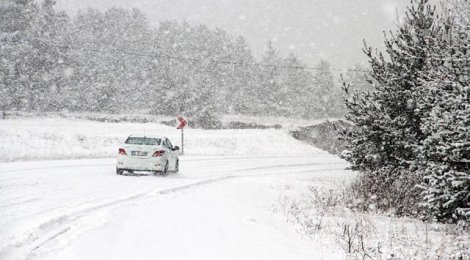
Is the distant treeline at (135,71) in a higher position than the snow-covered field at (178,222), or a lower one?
higher

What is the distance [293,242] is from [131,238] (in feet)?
8.23

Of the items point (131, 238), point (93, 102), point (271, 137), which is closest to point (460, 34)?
point (131, 238)

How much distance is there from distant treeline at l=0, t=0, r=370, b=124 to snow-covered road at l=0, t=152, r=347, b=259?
33932mm

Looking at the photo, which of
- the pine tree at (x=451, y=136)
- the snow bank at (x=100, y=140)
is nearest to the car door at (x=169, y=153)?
the snow bank at (x=100, y=140)

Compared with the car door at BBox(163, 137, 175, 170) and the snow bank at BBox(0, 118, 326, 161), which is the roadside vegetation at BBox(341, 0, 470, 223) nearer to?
the car door at BBox(163, 137, 175, 170)

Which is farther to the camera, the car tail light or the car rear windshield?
the car rear windshield

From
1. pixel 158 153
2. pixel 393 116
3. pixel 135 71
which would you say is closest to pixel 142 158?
pixel 158 153

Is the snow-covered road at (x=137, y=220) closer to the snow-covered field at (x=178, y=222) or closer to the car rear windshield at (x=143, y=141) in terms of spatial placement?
the snow-covered field at (x=178, y=222)

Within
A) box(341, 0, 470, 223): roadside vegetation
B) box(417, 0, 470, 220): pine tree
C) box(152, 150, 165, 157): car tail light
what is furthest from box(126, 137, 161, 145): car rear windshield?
box(417, 0, 470, 220): pine tree

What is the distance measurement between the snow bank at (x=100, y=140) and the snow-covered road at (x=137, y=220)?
11910mm

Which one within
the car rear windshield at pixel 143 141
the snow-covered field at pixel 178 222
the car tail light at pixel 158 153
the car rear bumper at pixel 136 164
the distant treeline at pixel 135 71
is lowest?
the snow-covered field at pixel 178 222

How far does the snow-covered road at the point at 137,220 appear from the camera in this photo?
6.92m

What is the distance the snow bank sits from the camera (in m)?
28.3

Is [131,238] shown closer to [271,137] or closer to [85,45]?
[271,137]
